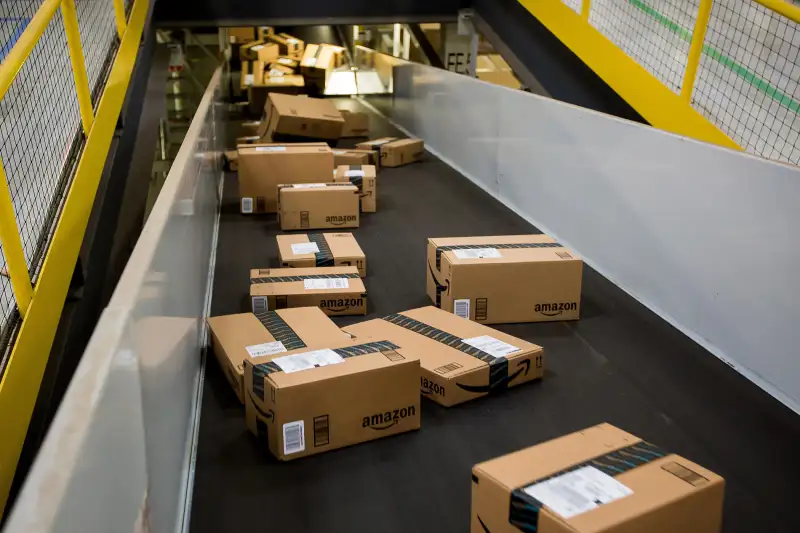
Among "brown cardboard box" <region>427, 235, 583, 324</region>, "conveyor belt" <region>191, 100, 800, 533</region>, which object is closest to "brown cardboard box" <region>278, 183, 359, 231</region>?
"conveyor belt" <region>191, 100, 800, 533</region>

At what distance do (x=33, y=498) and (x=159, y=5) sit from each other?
5.28 meters

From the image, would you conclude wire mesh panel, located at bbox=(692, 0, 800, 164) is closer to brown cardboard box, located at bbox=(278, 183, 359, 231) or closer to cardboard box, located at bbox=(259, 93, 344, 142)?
brown cardboard box, located at bbox=(278, 183, 359, 231)

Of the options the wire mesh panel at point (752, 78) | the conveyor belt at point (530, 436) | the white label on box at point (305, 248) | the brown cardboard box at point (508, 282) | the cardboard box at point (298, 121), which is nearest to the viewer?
the conveyor belt at point (530, 436)

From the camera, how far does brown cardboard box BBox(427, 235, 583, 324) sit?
2.60 metres

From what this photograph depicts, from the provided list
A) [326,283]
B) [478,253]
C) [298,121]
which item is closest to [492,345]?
[478,253]

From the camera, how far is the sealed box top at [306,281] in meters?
2.69

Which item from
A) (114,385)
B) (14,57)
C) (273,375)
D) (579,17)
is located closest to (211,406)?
(273,375)

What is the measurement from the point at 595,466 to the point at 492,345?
866 millimetres

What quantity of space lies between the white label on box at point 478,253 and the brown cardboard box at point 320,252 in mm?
565

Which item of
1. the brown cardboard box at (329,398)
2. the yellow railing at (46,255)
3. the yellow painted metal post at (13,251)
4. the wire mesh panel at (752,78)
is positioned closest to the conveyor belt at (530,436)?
the brown cardboard box at (329,398)

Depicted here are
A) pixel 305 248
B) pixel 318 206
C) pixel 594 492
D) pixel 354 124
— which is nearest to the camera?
pixel 594 492

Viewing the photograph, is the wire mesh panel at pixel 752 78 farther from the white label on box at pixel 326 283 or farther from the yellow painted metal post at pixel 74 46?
the yellow painted metal post at pixel 74 46

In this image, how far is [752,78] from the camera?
286 cm

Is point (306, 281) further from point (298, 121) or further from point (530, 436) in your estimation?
point (298, 121)
